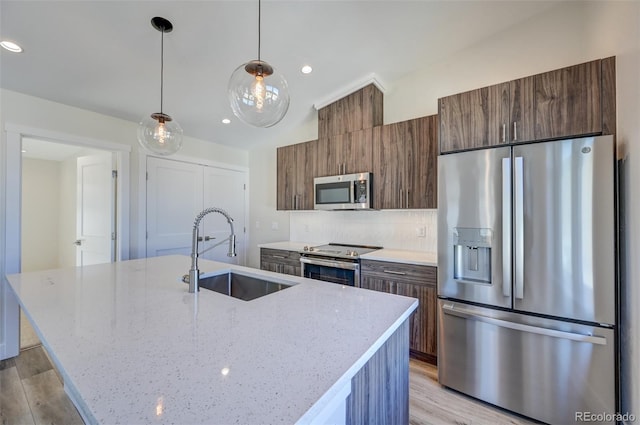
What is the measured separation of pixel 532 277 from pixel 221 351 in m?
1.87

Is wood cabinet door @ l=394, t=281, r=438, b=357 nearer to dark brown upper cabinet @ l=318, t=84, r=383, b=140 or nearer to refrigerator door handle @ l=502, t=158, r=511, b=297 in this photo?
refrigerator door handle @ l=502, t=158, r=511, b=297

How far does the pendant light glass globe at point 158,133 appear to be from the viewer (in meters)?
1.98

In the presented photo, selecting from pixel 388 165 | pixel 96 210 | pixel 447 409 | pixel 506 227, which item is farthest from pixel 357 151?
Result: pixel 96 210

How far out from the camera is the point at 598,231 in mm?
1518

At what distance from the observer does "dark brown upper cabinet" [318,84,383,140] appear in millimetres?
3072

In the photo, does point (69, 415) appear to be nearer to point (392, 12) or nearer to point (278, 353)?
point (278, 353)

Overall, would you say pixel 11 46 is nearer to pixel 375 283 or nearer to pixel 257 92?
pixel 257 92

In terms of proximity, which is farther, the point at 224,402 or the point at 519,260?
the point at 519,260

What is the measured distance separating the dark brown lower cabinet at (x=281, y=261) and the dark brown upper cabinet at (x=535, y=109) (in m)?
1.95

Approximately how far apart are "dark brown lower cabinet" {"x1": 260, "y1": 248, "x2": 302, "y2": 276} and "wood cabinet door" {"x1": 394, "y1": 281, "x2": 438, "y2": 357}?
4.08 feet

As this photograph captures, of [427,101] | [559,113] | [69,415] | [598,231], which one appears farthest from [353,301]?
[427,101]

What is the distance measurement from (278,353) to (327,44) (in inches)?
97.6

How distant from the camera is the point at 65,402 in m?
1.94

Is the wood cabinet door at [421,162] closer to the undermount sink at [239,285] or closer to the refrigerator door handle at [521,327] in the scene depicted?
the refrigerator door handle at [521,327]
